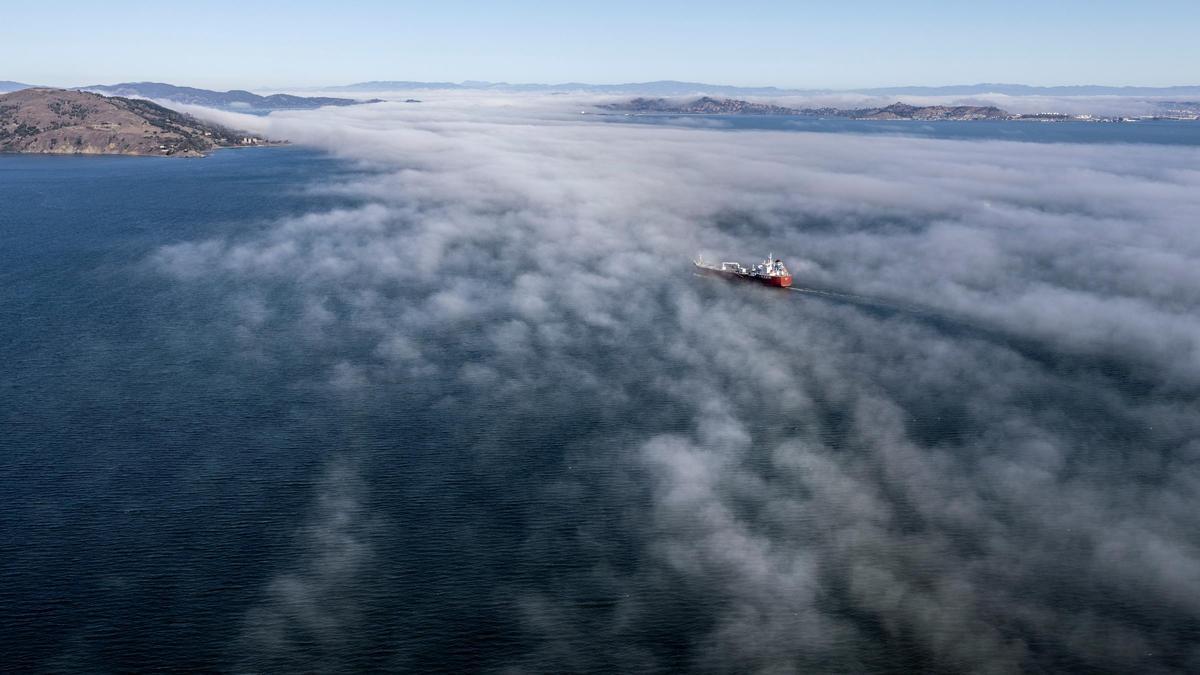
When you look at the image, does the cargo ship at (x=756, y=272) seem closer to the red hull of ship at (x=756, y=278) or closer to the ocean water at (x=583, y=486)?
the red hull of ship at (x=756, y=278)

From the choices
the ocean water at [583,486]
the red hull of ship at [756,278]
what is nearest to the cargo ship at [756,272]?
the red hull of ship at [756,278]

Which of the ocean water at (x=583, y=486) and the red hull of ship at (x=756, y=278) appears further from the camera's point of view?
the red hull of ship at (x=756, y=278)

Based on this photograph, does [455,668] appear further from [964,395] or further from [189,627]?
[964,395]

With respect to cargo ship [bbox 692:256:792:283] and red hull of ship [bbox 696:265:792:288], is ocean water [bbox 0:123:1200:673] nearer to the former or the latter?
red hull of ship [bbox 696:265:792:288]

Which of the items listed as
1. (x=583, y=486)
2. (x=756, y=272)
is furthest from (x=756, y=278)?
(x=583, y=486)

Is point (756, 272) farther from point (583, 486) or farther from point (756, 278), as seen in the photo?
point (583, 486)

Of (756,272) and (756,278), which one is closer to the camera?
(756,278)

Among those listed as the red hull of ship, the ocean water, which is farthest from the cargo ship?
the ocean water
